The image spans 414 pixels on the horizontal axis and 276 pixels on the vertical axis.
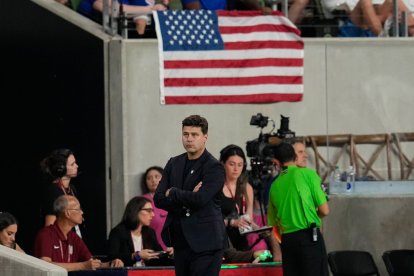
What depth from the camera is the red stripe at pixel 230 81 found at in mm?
17547

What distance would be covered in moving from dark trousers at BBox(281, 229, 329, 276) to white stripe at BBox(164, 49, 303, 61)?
162 inches

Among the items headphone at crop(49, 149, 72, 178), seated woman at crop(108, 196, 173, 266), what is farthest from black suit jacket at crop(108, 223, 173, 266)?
headphone at crop(49, 149, 72, 178)

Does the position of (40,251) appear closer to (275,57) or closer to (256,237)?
(256,237)

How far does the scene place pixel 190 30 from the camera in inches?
691

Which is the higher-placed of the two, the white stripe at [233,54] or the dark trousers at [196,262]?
the white stripe at [233,54]

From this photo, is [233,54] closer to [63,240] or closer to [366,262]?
[366,262]

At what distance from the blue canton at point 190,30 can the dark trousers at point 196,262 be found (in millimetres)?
5872

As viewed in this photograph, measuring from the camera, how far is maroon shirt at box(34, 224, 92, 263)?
1362cm

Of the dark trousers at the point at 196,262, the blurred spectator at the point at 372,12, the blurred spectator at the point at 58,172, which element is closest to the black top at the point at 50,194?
the blurred spectator at the point at 58,172

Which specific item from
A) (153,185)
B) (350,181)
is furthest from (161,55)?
(350,181)

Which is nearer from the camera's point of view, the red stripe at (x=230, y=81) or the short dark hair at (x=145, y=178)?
the short dark hair at (x=145, y=178)

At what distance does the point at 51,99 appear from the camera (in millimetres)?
17359

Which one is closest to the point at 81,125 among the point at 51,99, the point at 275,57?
the point at 51,99

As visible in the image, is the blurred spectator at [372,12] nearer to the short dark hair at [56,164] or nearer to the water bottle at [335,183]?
the water bottle at [335,183]
